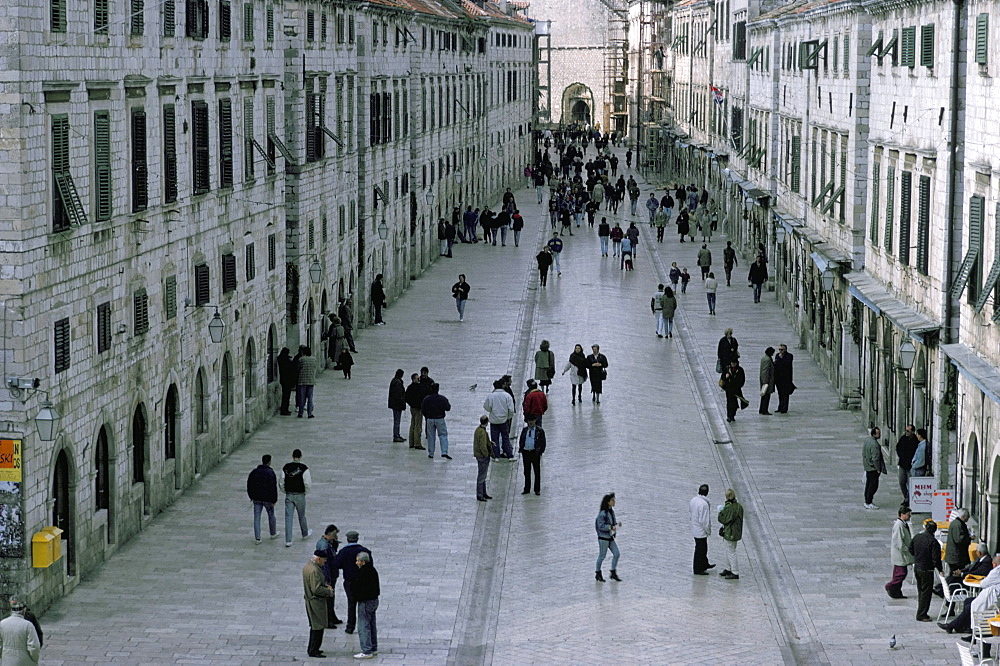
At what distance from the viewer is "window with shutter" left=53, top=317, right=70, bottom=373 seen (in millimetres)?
21375

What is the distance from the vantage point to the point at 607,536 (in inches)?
862

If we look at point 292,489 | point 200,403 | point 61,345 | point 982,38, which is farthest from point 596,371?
point 61,345

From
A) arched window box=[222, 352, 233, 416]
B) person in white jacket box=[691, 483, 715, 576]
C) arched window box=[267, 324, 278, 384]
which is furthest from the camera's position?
arched window box=[267, 324, 278, 384]

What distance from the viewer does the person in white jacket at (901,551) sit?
21.1 metres

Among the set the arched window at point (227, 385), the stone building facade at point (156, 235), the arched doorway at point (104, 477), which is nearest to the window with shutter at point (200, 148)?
the stone building facade at point (156, 235)

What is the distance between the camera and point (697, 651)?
1933cm

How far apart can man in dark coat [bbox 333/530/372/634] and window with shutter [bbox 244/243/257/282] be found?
12708mm

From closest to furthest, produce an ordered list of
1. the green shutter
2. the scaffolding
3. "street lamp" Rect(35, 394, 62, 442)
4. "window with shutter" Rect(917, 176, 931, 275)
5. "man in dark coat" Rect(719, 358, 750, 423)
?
"street lamp" Rect(35, 394, 62, 442), "window with shutter" Rect(917, 176, 931, 275), "man in dark coat" Rect(719, 358, 750, 423), the green shutter, the scaffolding

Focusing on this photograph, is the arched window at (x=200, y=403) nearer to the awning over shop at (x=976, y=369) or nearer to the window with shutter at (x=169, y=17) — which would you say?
the window with shutter at (x=169, y=17)

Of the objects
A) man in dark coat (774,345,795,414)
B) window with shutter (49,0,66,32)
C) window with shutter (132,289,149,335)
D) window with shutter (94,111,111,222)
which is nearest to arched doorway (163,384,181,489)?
window with shutter (132,289,149,335)

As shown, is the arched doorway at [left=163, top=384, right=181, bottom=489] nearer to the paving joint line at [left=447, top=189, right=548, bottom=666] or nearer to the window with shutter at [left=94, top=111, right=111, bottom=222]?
the window with shutter at [left=94, top=111, right=111, bottom=222]

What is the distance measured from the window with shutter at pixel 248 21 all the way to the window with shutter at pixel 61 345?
11451 millimetres

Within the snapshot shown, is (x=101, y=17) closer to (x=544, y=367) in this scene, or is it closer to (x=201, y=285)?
(x=201, y=285)

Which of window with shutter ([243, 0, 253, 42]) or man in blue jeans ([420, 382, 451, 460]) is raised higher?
window with shutter ([243, 0, 253, 42])
